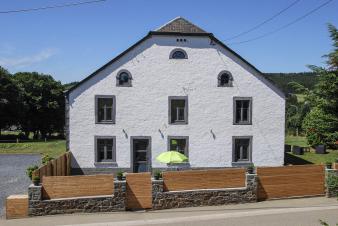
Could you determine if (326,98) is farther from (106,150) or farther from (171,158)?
(106,150)

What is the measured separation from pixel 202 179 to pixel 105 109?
29.6 ft

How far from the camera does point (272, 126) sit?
25.9 m

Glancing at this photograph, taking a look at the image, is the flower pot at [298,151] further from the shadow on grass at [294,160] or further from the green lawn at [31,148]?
the green lawn at [31,148]

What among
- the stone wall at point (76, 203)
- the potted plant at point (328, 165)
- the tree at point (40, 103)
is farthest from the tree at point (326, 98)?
the tree at point (40, 103)

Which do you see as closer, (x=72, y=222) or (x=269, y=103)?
(x=72, y=222)

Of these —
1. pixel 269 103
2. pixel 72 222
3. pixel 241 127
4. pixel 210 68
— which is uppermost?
pixel 210 68

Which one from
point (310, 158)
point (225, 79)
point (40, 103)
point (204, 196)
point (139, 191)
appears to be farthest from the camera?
point (40, 103)

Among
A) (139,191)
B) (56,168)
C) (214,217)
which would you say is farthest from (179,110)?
(214,217)

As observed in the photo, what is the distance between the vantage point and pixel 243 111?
2559cm

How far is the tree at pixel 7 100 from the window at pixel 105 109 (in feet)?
111

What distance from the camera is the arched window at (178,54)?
24.8m

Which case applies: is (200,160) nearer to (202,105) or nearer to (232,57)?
(202,105)

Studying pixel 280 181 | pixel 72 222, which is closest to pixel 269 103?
pixel 280 181

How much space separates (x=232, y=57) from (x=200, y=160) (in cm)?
674
